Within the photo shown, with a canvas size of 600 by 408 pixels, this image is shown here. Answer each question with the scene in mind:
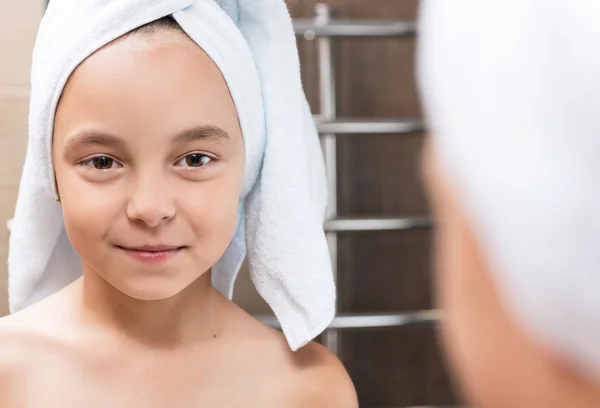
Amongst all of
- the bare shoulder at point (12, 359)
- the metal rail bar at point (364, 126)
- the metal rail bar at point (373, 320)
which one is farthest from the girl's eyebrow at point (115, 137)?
the metal rail bar at point (373, 320)

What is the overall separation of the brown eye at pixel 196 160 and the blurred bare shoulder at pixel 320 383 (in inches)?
11.9

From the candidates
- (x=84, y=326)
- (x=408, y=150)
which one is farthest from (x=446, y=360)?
(x=84, y=326)

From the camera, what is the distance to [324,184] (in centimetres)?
94

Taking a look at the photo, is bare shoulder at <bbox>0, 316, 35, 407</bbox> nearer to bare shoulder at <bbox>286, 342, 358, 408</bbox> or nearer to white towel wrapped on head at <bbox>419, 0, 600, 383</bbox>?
bare shoulder at <bbox>286, 342, 358, 408</bbox>

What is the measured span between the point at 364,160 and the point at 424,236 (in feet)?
0.71

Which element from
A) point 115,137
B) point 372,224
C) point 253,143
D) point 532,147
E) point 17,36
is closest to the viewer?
point 532,147

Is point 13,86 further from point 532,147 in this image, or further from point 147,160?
point 532,147

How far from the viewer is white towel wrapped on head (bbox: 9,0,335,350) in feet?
2.46

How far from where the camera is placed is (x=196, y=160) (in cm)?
77

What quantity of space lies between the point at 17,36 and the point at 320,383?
0.76 meters

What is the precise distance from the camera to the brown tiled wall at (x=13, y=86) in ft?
3.61

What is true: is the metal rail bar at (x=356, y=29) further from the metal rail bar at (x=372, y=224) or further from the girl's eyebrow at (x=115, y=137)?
the girl's eyebrow at (x=115, y=137)

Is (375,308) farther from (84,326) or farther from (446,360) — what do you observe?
(84,326)

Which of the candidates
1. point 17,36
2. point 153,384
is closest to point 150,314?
point 153,384
